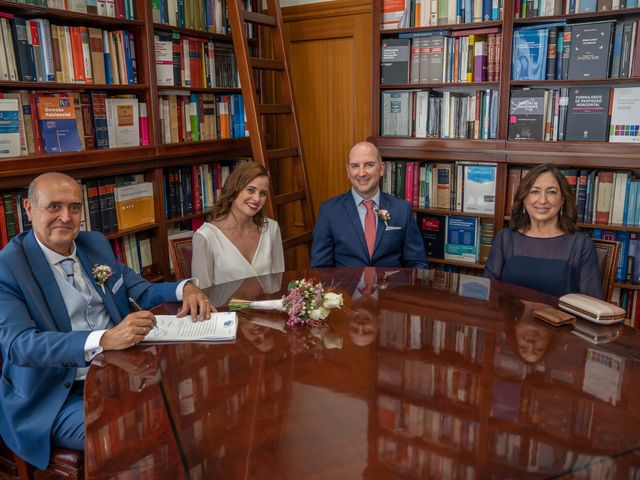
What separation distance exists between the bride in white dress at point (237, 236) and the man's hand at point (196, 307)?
0.54 m

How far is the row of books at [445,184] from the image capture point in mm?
3604

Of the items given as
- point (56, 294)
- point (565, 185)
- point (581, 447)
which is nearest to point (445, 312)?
point (581, 447)

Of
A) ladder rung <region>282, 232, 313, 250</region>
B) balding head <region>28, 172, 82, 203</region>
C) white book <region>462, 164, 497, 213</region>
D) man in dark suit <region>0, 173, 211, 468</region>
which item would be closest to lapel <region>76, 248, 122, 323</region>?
man in dark suit <region>0, 173, 211, 468</region>

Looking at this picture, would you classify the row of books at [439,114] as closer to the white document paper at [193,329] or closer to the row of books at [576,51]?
the row of books at [576,51]

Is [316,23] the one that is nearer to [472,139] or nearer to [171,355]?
[472,139]

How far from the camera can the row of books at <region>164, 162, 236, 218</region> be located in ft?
12.0

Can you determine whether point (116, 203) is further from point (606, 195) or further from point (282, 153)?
point (606, 195)

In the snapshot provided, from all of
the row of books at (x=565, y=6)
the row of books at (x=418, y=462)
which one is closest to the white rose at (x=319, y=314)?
the row of books at (x=418, y=462)

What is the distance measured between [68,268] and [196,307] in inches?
18.7

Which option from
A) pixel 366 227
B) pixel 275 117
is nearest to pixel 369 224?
pixel 366 227

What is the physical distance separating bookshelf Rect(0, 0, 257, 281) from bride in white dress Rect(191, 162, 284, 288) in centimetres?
80

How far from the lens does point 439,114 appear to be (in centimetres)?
368

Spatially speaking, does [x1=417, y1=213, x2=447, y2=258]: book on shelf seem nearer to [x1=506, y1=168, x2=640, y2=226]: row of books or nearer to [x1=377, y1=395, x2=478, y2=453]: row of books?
[x1=506, y1=168, x2=640, y2=226]: row of books

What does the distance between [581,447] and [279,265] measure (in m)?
1.87
